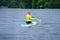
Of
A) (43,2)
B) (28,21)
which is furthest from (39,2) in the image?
(28,21)

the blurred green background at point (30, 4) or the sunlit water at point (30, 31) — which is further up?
the sunlit water at point (30, 31)

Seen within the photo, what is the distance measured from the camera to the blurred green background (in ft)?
59.1

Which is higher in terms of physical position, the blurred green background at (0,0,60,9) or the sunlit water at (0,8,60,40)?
the sunlit water at (0,8,60,40)

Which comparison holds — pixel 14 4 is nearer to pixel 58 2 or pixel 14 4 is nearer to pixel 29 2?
pixel 29 2

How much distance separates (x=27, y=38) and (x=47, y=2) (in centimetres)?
1340

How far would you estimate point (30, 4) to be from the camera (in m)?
21.0

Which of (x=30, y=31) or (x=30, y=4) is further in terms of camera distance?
(x=30, y=4)

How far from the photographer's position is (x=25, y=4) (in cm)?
2102

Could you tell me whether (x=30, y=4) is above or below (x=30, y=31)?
below

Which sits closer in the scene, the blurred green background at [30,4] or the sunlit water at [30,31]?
the sunlit water at [30,31]

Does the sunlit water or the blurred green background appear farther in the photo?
the blurred green background

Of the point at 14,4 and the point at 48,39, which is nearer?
the point at 48,39

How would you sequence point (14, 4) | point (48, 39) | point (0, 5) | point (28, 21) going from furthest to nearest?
point (14, 4) < point (0, 5) < point (28, 21) < point (48, 39)

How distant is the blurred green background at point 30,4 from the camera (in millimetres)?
18000
